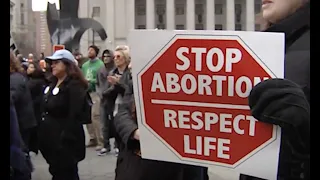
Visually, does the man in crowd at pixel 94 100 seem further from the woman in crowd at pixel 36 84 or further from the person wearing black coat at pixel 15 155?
the person wearing black coat at pixel 15 155

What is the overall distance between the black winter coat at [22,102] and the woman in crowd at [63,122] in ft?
0.71

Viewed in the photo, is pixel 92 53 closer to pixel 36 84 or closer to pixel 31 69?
pixel 31 69

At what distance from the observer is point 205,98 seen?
169 cm

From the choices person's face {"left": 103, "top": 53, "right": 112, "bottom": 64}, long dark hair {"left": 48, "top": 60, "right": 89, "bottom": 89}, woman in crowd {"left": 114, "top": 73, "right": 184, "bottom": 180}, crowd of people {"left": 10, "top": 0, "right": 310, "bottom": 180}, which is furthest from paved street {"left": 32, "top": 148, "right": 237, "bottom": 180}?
woman in crowd {"left": 114, "top": 73, "right": 184, "bottom": 180}

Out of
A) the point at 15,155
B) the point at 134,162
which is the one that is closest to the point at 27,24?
the point at 15,155

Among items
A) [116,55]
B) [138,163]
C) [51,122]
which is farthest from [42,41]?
[138,163]

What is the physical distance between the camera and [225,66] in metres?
1.63

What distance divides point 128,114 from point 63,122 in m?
2.08

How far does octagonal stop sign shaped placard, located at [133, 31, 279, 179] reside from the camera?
5.26ft

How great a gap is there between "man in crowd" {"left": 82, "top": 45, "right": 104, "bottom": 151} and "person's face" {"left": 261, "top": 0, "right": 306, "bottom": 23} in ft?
21.2

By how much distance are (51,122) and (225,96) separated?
334 centimetres

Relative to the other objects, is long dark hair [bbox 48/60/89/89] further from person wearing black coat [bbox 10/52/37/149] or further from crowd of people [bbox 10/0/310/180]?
person wearing black coat [bbox 10/52/37/149]

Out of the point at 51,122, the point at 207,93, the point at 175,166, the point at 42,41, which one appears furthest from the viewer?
the point at 42,41
